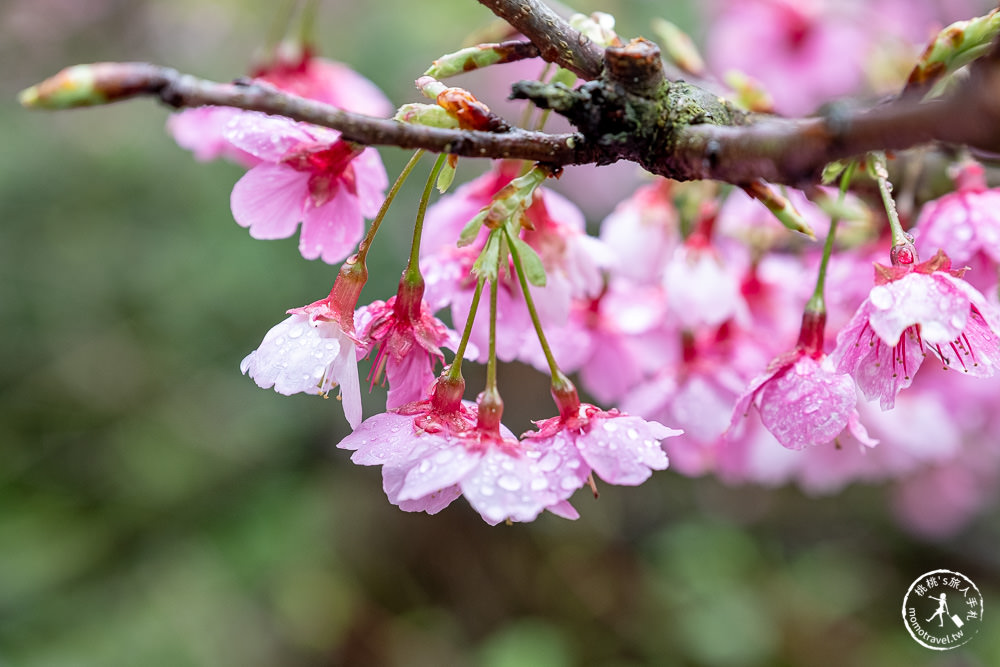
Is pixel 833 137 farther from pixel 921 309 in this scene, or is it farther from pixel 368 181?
pixel 368 181

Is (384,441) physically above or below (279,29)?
below

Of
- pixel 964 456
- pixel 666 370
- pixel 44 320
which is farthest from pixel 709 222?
pixel 44 320

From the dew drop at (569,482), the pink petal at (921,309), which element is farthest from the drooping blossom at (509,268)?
the pink petal at (921,309)

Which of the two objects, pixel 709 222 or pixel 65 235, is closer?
pixel 709 222

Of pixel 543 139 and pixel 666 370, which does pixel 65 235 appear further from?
pixel 543 139

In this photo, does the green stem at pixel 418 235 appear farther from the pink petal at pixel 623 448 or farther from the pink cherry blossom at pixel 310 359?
the pink petal at pixel 623 448

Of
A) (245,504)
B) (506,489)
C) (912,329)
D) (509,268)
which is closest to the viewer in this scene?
(506,489)

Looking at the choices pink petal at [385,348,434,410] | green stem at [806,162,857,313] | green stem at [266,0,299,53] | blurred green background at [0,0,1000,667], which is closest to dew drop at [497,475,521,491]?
pink petal at [385,348,434,410]

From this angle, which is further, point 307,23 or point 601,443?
point 307,23

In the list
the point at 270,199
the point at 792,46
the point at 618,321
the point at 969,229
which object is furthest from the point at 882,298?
the point at 792,46
